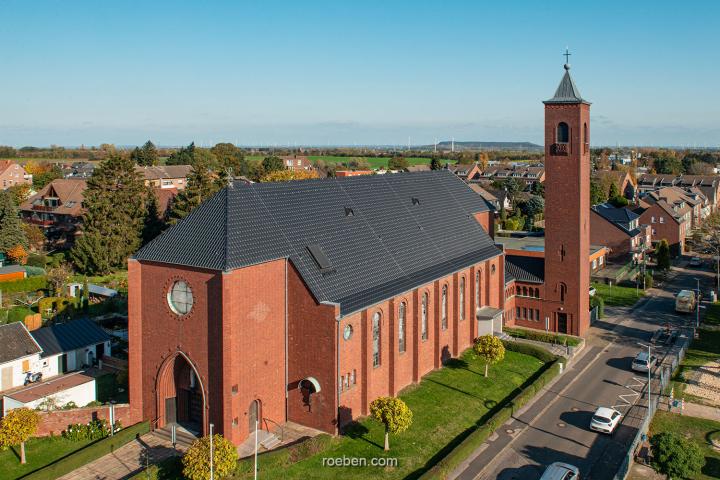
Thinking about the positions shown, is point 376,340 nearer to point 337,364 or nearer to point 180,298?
point 337,364

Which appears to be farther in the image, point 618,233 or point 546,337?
point 618,233

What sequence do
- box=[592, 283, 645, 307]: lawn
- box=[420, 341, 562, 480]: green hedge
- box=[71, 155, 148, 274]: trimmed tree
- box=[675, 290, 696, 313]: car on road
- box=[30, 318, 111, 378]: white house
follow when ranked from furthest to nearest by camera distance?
box=[71, 155, 148, 274]: trimmed tree < box=[592, 283, 645, 307]: lawn < box=[675, 290, 696, 313]: car on road < box=[30, 318, 111, 378]: white house < box=[420, 341, 562, 480]: green hedge

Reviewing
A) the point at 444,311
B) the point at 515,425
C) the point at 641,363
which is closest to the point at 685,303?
the point at 641,363

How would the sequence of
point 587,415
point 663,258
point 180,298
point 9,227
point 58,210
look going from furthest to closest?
point 58,210 → point 9,227 → point 663,258 → point 587,415 → point 180,298

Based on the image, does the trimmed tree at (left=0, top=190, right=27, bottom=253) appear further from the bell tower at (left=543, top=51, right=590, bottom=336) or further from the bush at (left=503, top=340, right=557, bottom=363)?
the bell tower at (left=543, top=51, right=590, bottom=336)

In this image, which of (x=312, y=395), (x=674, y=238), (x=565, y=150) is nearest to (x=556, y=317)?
(x=565, y=150)

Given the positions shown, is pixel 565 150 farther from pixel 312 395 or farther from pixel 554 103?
pixel 312 395

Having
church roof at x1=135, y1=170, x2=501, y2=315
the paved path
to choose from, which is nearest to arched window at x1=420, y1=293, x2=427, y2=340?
church roof at x1=135, y1=170, x2=501, y2=315
